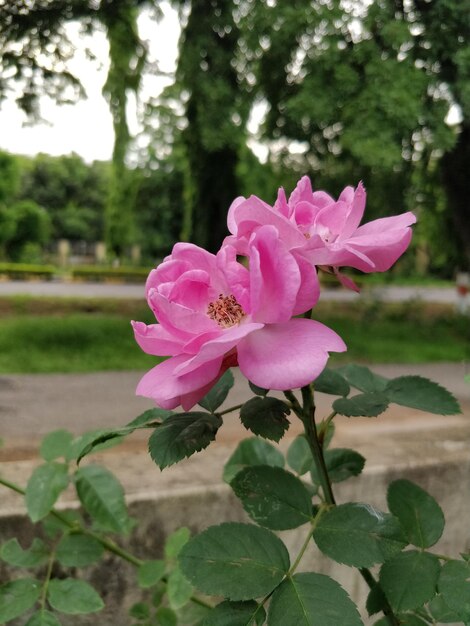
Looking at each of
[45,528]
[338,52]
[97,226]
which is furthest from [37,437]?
[97,226]

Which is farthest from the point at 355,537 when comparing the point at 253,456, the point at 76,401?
the point at 76,401

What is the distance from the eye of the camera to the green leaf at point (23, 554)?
0.59 metres

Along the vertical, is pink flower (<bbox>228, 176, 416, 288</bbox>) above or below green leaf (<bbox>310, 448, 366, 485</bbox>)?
above

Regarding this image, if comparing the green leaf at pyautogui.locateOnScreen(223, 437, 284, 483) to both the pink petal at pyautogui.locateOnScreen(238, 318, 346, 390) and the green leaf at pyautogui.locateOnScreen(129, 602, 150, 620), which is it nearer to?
the green leaf at pyautogui.locateOnScreen(129, 602, 150, 620)

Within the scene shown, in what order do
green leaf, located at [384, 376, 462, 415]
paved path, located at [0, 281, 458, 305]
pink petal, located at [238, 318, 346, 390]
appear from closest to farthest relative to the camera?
pink petal, located at [238, 318, 346, 390] → green leaf, located at [384, 376, 462, 415] → paved path, located at [0, 281, 458, 305]

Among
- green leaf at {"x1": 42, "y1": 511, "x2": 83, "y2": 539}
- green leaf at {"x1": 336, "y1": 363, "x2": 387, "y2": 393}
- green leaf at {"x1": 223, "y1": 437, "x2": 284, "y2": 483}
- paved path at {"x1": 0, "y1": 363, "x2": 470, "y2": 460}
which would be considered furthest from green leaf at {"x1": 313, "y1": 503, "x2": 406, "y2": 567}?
paved path at {"x1": 0, "y1": 363, "x2": 470, "y2": 460}

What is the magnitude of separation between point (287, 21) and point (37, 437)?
4.14 metres

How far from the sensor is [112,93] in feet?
25.4

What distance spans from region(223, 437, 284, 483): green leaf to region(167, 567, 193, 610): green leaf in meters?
0.11

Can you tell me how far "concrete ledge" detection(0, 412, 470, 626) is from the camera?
706mm

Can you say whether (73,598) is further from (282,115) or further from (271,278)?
(282,115)

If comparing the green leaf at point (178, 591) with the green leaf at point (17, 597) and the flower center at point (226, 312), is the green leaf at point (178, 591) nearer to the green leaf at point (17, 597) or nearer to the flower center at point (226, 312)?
the green leaf at point (17, 597)

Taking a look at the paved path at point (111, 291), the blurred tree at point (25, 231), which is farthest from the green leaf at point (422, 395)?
the blurred tree at point (25, 231)

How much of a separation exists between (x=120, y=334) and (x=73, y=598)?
6.04 metres
